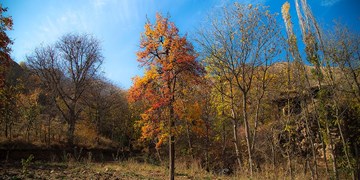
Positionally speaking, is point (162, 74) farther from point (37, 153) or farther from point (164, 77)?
point (37, 153)

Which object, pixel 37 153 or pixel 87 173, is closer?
pixel 87 173

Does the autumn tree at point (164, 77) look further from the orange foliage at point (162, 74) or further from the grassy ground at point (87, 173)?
the grassy ground at point (87, 173)

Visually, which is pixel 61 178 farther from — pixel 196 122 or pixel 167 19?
pixel 167 19

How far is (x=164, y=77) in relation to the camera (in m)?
10.1

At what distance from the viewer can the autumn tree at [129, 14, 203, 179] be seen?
10008mm

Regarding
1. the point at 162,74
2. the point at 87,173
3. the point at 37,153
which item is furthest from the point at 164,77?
the point at 37,153

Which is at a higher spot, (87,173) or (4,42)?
(4,42)

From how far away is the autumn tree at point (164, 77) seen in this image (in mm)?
10008

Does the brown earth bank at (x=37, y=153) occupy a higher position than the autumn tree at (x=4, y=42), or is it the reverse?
the autumn tree at (x=4, y=42)

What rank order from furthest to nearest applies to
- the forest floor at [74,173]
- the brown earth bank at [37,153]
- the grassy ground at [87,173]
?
the brown earth bank at [37,153], the grassy ground at [87,173], the forest floor at [74,173]

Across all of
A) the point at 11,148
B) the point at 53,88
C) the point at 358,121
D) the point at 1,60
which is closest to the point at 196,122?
the point at 1,60

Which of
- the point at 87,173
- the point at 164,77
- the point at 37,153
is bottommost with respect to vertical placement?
Result: the point at 87,173

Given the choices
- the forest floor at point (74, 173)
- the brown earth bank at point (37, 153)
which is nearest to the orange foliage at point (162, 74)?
the forest floor at point (74, 173)

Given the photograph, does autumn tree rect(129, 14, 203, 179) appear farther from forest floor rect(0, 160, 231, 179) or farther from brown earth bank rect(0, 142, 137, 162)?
brown earth bank rect(0, 142, 137, 162)
